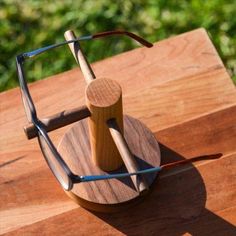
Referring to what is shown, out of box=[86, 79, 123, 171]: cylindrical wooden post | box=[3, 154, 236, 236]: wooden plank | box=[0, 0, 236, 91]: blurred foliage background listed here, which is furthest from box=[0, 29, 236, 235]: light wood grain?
box=[0, 0, 236, 91]: blurred foliage background

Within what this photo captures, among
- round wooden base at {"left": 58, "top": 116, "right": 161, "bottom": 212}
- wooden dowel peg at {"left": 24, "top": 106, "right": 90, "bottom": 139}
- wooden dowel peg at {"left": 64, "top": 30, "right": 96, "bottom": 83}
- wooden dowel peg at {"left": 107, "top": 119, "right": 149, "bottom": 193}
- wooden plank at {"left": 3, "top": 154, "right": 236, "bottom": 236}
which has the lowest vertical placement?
wooden plank at {"left": 3, "top": 154, "right": 236, "bottom": 236}

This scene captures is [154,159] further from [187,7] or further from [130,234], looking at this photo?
[187,7]

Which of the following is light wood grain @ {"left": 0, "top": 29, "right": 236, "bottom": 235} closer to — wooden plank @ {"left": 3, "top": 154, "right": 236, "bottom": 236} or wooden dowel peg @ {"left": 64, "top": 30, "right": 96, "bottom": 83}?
wooden plank @ {"left": 3, "top": 154, "right": 236, "bottom": 236}

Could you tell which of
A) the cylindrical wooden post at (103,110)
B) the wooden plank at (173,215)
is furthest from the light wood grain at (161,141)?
the cylindrical wooden post at (103,110)

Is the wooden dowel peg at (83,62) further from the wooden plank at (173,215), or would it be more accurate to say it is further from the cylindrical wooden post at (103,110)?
the wooden plank at (173,215)

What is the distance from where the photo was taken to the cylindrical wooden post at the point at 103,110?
101 cm

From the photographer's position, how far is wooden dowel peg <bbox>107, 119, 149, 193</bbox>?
99 centimetres

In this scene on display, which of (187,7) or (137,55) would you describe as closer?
(137,55)

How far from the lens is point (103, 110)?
3.33 feet

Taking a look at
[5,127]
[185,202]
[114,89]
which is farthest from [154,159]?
[5,127]

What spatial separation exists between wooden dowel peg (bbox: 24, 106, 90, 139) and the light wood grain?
233 mm

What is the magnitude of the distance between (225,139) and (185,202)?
0.18 metres

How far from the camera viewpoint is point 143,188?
983mm

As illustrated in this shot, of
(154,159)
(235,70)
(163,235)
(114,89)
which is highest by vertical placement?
(114,89)
